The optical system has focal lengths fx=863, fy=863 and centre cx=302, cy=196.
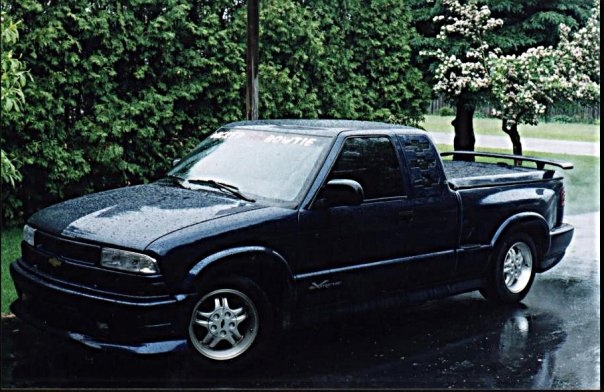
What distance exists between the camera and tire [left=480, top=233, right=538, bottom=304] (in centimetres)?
809

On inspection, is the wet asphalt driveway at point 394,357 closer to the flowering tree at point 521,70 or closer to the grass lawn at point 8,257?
the grass lawn at point 8,257

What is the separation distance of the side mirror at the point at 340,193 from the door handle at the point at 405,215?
0.63 m

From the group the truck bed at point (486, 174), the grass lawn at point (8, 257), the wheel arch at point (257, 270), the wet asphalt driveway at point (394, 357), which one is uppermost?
the truck bed at point (486, 174)

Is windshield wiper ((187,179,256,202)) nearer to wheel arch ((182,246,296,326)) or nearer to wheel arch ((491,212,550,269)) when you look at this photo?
wheel arch ((182,246,296,326))

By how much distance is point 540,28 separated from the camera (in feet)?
52.0

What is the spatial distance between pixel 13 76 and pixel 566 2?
11104mm

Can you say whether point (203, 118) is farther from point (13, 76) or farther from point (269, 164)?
point (269, 164)

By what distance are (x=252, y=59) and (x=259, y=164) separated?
13.1ft

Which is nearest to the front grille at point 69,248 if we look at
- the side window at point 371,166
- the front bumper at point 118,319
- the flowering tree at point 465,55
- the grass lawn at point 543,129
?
the front bumper at point 118,319

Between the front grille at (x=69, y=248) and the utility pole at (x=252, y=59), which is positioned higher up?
the utility pole at (x=252, y=59)

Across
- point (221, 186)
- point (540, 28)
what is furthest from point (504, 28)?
point (221, 186)

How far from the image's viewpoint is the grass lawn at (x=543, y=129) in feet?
88.7

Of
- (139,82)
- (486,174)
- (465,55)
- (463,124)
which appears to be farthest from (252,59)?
(463,124)

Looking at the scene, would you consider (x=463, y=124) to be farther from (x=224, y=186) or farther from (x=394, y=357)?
(x=394, y=357)
